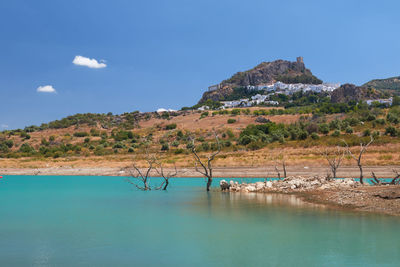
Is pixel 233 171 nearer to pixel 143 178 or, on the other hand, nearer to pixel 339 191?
pixel 143 178

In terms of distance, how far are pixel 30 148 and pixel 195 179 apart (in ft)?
181

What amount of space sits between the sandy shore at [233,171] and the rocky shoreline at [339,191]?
9.20 m

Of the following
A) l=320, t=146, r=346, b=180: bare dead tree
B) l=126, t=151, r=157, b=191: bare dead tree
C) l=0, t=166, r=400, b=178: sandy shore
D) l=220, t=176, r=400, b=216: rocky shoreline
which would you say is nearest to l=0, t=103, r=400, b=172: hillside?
l=320, t=146, r=346, b=180: bare dead tree

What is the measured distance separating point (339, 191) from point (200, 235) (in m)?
13.2

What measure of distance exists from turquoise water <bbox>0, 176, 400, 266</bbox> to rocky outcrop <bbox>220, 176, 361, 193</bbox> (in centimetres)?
341

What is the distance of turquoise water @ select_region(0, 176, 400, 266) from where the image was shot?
13344 millimetres

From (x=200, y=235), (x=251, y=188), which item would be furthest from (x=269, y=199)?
(x=200, y=235)

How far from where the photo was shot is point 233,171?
2061 inches

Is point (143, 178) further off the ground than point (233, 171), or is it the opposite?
point (143, 178)

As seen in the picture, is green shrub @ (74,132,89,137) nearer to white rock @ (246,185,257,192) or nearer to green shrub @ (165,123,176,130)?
green shrub @ (165,123,176,130)

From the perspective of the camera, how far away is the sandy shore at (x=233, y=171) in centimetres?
4397

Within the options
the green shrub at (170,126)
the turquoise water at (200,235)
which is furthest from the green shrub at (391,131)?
the green shrub at (170,126)

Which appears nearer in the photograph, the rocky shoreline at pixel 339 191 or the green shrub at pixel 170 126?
the rocky shoreline at pixel 339 191

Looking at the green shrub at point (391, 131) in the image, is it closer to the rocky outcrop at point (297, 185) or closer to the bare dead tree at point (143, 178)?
the rocky outcrop at point (297, 185)
